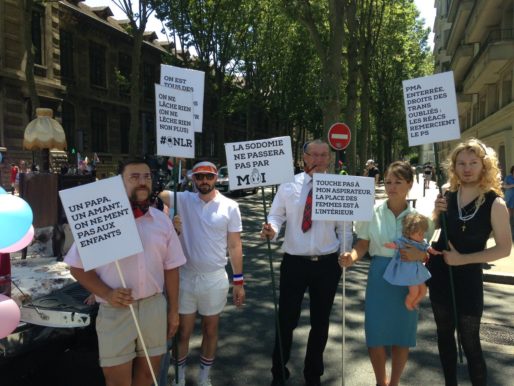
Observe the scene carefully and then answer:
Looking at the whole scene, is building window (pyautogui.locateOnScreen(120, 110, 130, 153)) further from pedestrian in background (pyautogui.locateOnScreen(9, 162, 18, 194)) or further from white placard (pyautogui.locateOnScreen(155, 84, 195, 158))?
white placard (pyautogui.locateOnScreen(155, 84, 195, 158))

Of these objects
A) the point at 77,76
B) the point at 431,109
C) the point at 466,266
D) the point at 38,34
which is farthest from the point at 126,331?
the point at 77,76

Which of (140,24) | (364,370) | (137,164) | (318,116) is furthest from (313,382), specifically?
(318,116)

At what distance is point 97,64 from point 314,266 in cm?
3066

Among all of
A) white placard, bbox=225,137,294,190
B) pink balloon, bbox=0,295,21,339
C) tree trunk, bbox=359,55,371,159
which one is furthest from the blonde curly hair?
tree trunk, bbox=359,55,371,159

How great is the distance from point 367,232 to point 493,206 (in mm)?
913

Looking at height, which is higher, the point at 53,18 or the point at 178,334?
the point at 53,18

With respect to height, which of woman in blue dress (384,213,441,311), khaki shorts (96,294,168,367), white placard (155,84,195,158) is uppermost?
white placard (155,84,195,158)

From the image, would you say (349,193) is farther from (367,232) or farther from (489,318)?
(489,318)

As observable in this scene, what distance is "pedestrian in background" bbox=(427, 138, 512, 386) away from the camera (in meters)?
3.23

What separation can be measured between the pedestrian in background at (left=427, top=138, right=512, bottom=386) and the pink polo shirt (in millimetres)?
1902

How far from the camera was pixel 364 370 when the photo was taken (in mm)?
4465

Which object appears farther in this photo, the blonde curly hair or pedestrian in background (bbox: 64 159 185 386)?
the blonde curly hair

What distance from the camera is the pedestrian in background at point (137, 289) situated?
292 centimetres

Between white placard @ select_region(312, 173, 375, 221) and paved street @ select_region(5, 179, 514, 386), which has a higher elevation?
white placard @ select_region(312, 173, 375, 221)
